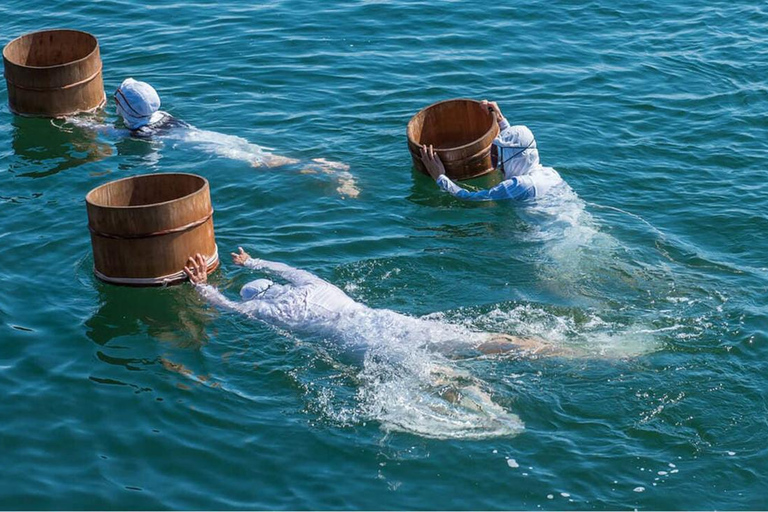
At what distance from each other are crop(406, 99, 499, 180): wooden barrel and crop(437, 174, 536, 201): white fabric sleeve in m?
0.31

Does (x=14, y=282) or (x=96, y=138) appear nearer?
(x=14, y=282)

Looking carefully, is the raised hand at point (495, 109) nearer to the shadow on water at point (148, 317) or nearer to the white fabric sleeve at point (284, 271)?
the white fabric sleeve at point (284, 271)

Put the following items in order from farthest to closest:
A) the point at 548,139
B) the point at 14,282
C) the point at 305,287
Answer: the point at 548,139 < the point at 14,282 < the point at 305,287

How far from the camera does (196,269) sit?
9.70 meters

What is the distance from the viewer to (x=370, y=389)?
8383 mm

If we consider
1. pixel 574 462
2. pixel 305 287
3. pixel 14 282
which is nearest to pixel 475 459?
pixel 574 462

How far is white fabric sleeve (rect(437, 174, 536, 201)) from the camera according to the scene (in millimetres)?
11078

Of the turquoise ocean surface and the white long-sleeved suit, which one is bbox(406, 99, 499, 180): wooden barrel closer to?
the white long-sleeved suit

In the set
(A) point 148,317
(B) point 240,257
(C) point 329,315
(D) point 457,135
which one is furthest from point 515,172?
(A) point 148,317

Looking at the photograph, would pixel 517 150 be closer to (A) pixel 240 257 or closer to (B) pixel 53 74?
(A) pixel 240 257

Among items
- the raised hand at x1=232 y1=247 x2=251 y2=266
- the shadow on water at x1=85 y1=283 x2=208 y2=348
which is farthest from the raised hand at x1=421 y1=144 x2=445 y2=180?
the shadow on water at x1=85 y1=283 x2=208 y2=348

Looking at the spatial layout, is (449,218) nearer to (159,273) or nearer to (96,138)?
(159,273)

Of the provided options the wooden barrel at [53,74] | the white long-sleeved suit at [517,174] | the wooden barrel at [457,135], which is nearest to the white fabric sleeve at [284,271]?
the white long-sleeved suit at [517,174]

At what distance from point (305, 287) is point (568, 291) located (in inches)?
100
